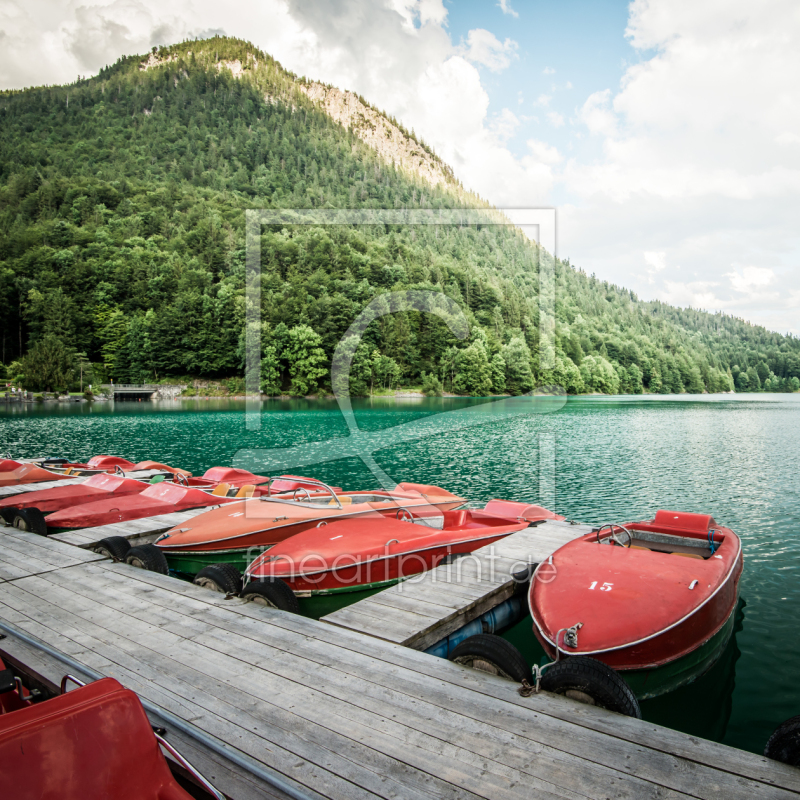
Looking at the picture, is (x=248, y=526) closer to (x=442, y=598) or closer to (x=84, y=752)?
(x=442, y=598)

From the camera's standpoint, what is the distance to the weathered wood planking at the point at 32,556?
731 centimetres

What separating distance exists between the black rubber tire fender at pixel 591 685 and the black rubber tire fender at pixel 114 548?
21.7 feet

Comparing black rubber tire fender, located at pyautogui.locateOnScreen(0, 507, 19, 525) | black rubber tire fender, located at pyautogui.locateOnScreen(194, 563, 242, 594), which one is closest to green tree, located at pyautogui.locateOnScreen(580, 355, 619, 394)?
black rubber tire fender, located at pyautogui.locateOnScreen(0, 507, 19, 525)

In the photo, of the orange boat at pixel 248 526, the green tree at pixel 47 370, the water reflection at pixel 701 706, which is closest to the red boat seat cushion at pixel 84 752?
the water reflection at pixel 701 706

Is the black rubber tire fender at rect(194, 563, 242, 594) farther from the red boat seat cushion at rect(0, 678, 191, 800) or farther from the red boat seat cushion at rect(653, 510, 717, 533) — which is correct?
the red boat seat cushion at rect(653, 510, 717, 533)

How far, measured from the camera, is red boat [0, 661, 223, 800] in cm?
241

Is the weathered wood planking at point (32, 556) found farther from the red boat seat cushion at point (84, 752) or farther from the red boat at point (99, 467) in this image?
the red boat at point (99, 467)

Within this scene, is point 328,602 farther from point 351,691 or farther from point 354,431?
point 354,431

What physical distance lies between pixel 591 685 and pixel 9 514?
10.9 meters

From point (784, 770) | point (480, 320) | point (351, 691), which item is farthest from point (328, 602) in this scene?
point (480, 320)

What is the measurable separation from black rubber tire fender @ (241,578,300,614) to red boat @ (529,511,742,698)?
2.86m

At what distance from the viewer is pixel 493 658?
4457 millimetres

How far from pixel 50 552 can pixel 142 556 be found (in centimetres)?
180

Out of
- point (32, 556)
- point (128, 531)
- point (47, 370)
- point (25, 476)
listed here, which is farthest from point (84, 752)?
point (47, 370)
